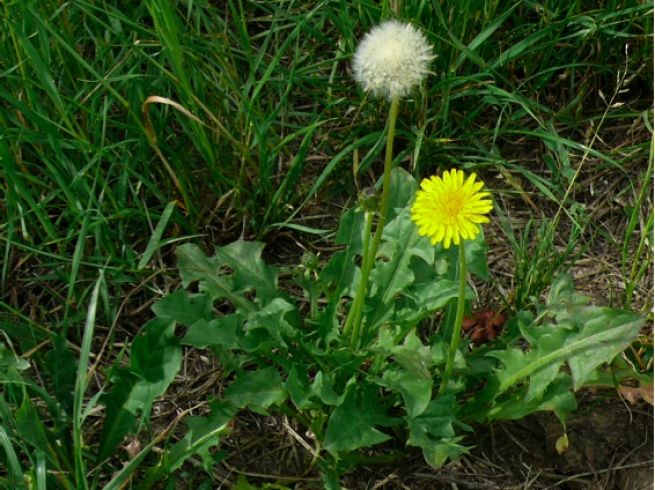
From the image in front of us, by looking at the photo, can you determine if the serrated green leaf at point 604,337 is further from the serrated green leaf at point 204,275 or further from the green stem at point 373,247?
the serrated green leaf at point 204,275

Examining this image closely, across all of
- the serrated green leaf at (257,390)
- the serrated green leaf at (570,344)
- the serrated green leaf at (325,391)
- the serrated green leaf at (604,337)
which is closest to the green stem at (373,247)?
the serrated green leaf at (325,391)

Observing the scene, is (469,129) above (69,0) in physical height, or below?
below

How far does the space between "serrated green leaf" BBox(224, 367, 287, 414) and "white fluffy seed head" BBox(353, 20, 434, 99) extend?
2.44 feet

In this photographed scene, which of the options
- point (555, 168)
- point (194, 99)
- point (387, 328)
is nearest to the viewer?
point (387, 328)

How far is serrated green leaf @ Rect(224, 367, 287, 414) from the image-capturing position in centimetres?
211

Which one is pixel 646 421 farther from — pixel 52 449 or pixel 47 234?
pixel 47 234

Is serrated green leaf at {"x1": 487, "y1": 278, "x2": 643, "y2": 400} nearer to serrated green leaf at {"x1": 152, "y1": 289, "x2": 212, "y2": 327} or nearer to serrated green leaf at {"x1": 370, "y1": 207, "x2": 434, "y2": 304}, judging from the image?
serrated green leaf at {"x1": 370, "y1": 207, "x2": 434, "y2": 304}

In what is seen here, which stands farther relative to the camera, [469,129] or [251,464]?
[469,129]

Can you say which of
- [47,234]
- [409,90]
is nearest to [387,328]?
[409,90]

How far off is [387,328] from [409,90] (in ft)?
2.21

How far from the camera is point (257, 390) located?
2125 millimetres

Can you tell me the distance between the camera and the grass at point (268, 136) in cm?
241

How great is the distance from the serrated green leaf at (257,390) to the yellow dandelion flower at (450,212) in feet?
1.88

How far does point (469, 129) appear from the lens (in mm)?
2760
